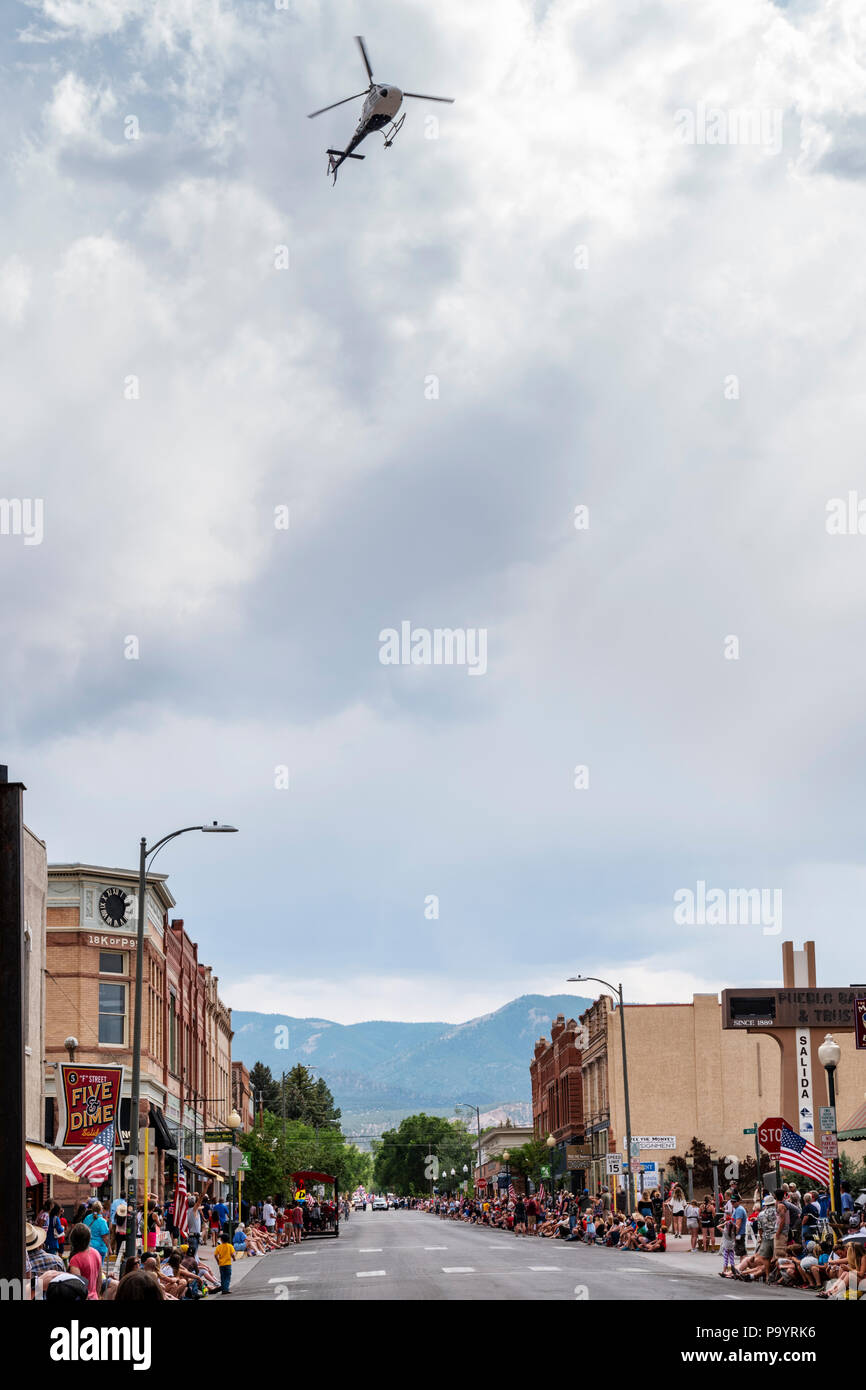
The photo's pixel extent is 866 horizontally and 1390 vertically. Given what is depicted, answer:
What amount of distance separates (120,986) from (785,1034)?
30697 millimetres

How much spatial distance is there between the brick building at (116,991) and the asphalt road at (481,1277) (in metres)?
7.14

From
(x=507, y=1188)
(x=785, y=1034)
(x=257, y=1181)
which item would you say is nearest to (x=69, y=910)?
(x=257, y=1181)

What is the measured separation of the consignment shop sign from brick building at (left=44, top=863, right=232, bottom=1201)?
36.6 ft

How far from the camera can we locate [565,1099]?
102 meters

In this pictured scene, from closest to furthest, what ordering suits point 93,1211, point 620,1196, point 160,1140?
point 93,1211
point 160,1140
point 620,1196

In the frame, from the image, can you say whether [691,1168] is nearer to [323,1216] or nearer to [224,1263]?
[323,1216]

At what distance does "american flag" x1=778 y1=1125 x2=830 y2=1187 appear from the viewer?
30562 millimetres

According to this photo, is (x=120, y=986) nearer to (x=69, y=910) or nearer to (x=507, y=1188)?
(x=69, y=910)

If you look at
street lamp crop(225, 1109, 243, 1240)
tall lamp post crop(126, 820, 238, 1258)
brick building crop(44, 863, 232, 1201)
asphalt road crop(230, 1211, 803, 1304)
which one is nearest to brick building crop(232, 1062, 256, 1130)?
brick building crop(44, 863, 232, 1201)

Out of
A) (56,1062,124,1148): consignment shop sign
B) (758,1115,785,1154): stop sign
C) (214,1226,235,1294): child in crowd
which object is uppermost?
(56,1062,124,1148): consignment shop sign

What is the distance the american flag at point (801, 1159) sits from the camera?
3056 cm

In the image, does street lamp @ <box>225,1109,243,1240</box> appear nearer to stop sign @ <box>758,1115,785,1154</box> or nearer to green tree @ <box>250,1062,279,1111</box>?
stop sign @ <box>758,1115,785,1154</box>

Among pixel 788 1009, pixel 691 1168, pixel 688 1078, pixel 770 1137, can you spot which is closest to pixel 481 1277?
pixel 770 1137
